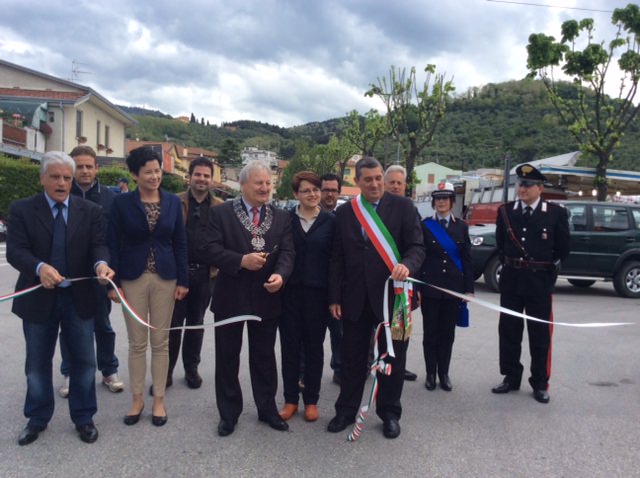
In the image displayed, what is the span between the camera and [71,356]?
143 inches

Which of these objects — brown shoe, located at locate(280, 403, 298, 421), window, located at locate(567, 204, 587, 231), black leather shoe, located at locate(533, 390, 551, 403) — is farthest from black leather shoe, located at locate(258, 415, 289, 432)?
window, located at locate(567, 204, 587, 231)

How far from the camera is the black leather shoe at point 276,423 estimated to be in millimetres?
3818

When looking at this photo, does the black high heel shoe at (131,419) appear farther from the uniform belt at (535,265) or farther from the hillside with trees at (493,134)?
the hillside with trees at (493,134)

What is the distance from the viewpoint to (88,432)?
356 cm

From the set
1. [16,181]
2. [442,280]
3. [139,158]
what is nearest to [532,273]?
[442,280]

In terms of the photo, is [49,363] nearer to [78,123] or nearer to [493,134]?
[78,123]

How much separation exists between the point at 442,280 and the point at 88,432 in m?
3.15

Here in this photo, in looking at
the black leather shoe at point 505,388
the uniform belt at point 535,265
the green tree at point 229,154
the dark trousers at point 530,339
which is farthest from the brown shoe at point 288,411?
the green tree at point 229,154

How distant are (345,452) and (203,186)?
2.52 metres

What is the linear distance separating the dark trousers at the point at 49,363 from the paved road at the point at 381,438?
7.2 inches

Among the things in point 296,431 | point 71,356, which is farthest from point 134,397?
point 296,431

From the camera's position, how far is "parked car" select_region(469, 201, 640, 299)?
10.2 meters

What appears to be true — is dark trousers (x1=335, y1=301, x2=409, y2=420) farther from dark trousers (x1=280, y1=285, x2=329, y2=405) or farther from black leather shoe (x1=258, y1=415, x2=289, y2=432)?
black leather shoe (x1=258, y1=415, x2=289, y2=432)

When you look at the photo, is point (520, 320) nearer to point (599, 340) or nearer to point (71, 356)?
point (599, 340)
